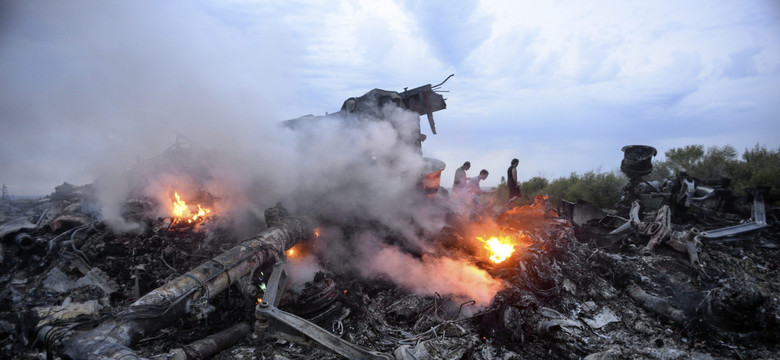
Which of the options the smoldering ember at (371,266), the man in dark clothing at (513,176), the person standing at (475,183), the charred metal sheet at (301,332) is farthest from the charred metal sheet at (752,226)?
the charred metal sheet at (301,332)

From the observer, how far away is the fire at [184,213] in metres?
8.17

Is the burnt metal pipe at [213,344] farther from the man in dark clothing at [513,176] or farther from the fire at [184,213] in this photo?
the man in dark clothing at [513,176]

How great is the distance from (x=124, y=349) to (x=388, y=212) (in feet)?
21.1

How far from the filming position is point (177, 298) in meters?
4.37

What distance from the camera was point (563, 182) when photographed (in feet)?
65.9

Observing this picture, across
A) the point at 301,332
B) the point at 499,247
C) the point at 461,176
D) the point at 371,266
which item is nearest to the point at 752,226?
the point at 499,247

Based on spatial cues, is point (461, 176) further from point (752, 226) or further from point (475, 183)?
point (752, 226)

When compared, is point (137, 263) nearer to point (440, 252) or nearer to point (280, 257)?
point (280, 257)

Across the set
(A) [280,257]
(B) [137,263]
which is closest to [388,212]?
(A) [280,257]

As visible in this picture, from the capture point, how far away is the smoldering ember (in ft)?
15.1

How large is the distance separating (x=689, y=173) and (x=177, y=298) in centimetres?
2037

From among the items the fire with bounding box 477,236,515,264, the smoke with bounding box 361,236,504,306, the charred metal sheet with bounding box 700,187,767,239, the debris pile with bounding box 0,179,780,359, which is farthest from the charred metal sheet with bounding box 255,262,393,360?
the charred metal sheet with bounding box 700,187,767,239

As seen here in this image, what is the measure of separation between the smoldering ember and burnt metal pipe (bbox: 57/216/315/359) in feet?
0.08

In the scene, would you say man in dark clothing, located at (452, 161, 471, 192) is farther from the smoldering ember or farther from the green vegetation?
Result: the green vegetation
